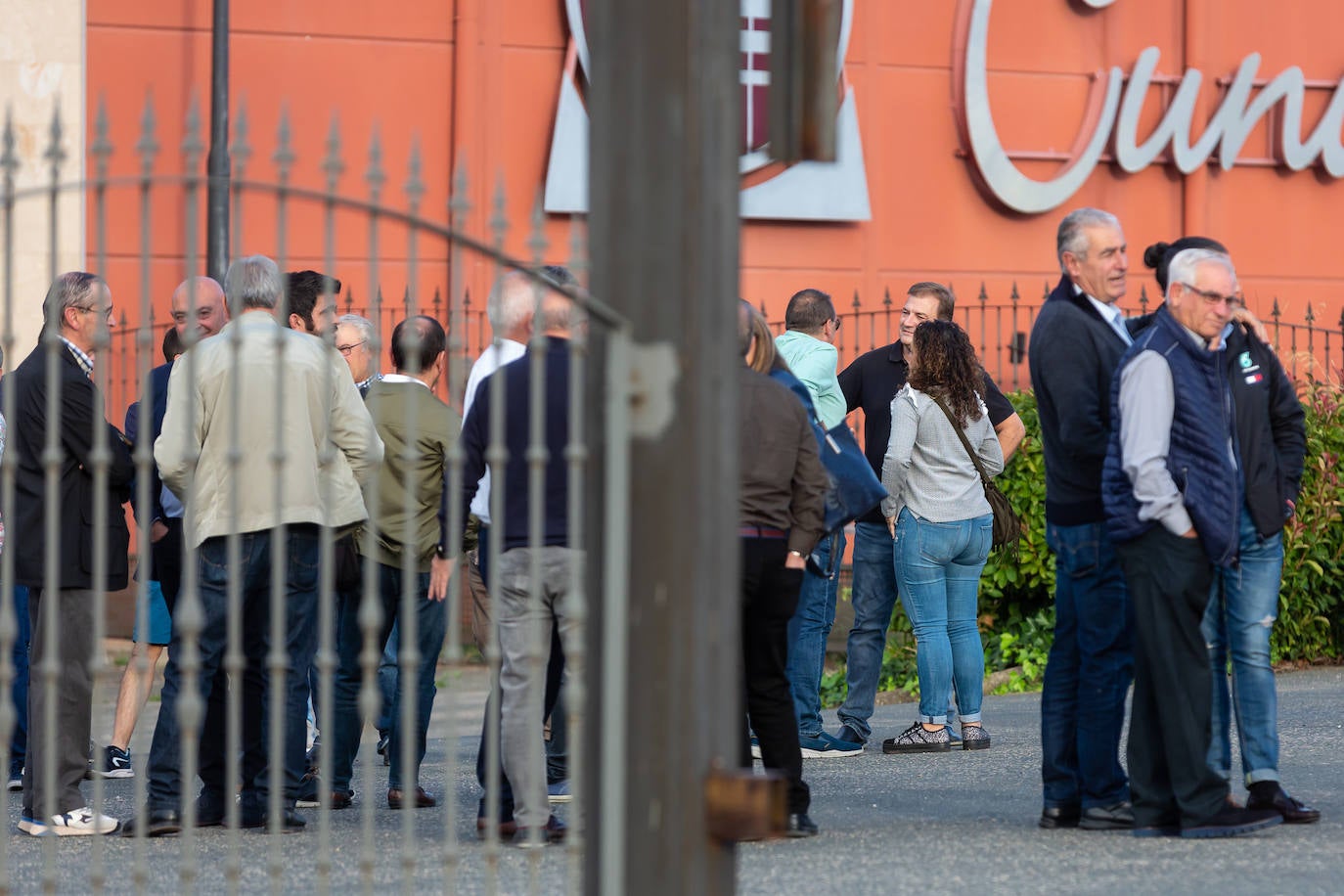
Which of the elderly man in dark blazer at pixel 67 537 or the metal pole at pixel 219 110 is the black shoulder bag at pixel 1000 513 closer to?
the elderly man in dark blazer at pixel 67 537

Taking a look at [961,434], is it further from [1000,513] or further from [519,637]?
[519,637]

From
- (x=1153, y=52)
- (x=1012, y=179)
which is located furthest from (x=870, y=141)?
(x=1153, y=52)

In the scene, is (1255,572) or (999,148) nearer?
(1255,572)

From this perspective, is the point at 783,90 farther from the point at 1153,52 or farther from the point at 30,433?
the point at 1153,52

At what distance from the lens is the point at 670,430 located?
151 inches

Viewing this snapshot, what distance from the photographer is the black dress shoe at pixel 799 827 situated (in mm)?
6111

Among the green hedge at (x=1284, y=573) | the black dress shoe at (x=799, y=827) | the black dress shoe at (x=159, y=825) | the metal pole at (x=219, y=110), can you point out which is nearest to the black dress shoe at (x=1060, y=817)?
the black dress shoe at (x=799, y=827)

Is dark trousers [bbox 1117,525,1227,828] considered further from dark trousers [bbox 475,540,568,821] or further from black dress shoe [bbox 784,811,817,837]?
dark trousers [bbox 475,540,568,821]

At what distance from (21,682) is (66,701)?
4.67ft

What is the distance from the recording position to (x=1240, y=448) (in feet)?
19.3

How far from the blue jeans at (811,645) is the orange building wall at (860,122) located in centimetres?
568

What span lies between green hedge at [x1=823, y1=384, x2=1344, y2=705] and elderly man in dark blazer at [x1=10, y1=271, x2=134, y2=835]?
18.2 feet

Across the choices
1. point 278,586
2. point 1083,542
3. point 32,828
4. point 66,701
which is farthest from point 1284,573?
point 278,586

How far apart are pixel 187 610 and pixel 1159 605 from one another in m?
2.97
